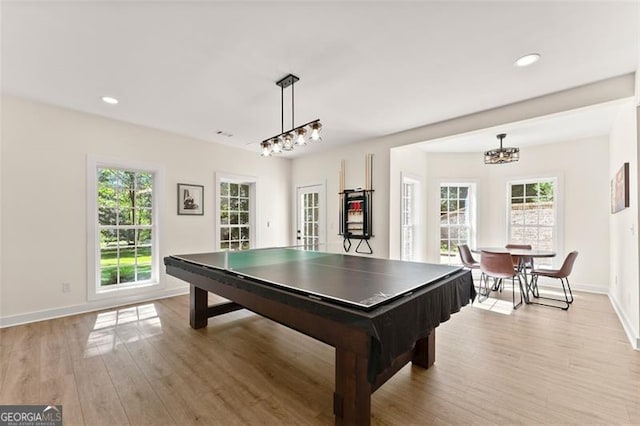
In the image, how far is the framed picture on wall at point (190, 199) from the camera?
4.62 m

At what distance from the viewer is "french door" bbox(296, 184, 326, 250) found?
571 cm

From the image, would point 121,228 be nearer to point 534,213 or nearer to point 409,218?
point 409,218

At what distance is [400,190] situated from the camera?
16.2 feet

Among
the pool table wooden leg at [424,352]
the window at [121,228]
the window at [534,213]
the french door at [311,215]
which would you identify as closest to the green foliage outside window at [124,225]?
the window at [121,228]

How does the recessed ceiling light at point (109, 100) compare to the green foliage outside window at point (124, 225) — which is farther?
the green foliage outside window at point (124, 225)

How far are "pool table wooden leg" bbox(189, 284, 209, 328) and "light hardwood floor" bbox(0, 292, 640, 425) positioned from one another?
108 mm

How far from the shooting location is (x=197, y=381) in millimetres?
2119

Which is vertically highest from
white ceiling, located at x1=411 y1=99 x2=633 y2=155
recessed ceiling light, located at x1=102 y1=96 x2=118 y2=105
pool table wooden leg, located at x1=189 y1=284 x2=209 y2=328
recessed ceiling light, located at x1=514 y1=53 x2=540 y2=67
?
recessed ceiling light, located at x1=102 y1=96 x2=118 y2=105

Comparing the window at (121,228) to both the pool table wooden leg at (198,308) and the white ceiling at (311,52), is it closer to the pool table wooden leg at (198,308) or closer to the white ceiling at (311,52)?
the white ceiling at (311,52)

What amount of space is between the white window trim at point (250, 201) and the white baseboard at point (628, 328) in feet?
17.6

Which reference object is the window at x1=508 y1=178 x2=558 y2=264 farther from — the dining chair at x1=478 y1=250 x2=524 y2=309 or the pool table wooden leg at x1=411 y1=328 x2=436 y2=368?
the pool table wooden leg at x1=411 y1=328 x2=436 y2=368

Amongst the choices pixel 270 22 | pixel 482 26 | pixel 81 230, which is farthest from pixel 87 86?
pixel 482 26

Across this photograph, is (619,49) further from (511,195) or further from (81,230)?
(81,230)

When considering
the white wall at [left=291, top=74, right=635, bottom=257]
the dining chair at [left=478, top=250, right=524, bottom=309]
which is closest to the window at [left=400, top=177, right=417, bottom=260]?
the white wall at [left=291, top=74, right=635, bottom=257]
